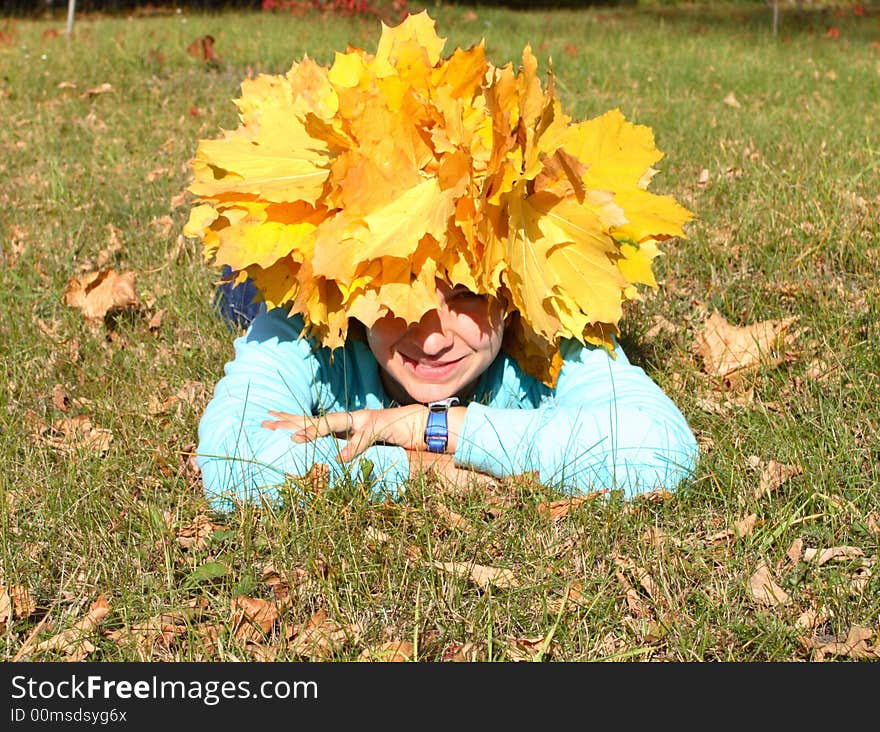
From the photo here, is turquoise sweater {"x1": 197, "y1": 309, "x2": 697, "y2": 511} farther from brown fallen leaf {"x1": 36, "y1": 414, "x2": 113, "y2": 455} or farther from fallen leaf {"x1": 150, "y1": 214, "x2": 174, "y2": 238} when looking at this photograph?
fallen leaf {"x1": 150, "y1": 214, "x2": 174, "y2": 238}

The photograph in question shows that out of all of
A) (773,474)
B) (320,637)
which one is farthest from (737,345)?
(320,637)

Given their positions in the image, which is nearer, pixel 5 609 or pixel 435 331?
pixel 5 609

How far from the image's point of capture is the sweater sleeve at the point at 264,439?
2.56 m

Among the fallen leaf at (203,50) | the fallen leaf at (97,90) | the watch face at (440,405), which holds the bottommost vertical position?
the watch face at (440,405)

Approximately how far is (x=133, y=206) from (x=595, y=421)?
3412mm

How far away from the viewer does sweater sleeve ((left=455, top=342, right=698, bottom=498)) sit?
2600mm

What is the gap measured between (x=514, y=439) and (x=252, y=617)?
857mm

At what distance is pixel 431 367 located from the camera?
2754mm

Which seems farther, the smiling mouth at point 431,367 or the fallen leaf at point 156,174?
the fallen leaf at point 156,174

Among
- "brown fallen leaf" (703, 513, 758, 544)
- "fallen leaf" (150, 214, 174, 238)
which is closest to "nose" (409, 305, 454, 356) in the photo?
"brown fallen leaf" (703, 513, 758, 544)

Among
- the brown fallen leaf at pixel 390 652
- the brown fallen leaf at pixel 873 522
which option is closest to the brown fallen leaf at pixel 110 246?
the brown fallen leaf at pixel 390 652

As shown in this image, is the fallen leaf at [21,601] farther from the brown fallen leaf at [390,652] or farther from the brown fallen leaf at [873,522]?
the brown fallen leaf at [873,522]

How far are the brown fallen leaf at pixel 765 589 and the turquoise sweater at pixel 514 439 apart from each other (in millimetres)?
378

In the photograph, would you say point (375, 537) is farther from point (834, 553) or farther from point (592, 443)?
point (834, 553)
